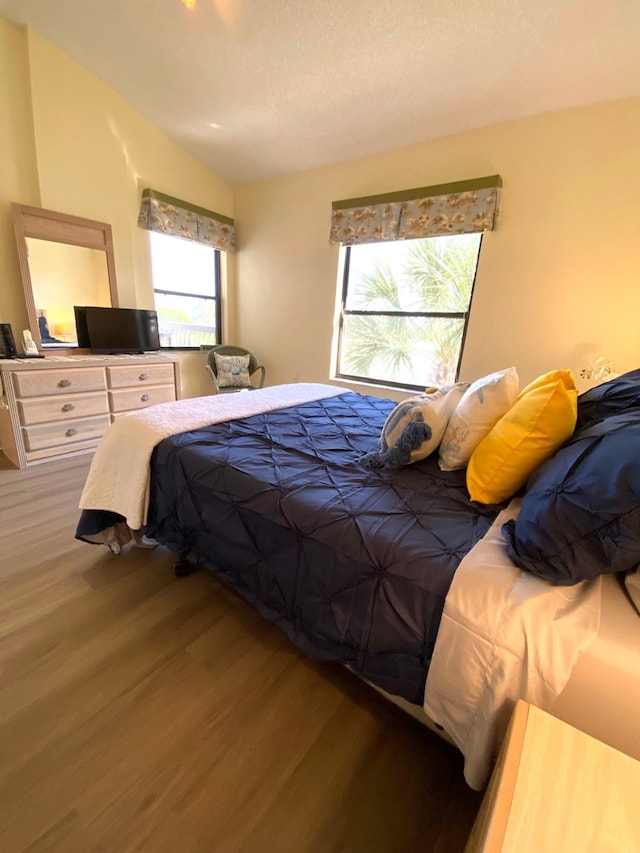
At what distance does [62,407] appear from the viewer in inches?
110

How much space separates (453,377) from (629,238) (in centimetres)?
148

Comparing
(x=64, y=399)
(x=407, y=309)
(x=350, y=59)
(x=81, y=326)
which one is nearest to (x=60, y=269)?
(x=81, y=326)

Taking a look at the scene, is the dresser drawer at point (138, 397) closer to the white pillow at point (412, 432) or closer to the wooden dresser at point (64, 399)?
the wooden dresser at point (64, 399)

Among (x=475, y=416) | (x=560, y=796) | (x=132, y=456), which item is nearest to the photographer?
(x=560, y=796)

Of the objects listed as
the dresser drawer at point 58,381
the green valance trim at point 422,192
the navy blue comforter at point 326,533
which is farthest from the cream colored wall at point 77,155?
the navy blue comforter at point 326,533

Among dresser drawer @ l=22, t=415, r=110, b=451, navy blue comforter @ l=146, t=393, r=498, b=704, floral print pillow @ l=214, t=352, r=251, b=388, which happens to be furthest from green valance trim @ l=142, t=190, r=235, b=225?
navy blue comforter @ l=146, t=393, r=498, b=704

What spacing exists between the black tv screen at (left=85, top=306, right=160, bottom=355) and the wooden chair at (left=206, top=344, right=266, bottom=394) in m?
0.57

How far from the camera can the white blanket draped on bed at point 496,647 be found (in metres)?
0.70

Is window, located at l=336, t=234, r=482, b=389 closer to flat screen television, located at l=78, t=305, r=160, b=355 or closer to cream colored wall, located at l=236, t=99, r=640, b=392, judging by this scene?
cream colored wall, located at l=236, t=99, r=640, b=392

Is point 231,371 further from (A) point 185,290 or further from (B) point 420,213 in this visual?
(B) point 420,213

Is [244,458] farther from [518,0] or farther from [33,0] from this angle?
[33,0]

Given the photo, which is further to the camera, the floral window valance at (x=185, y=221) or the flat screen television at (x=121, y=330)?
the floral window valance at (x=185, y=221)

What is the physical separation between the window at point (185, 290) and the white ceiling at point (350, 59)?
114cm

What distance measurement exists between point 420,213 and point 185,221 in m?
2.41
